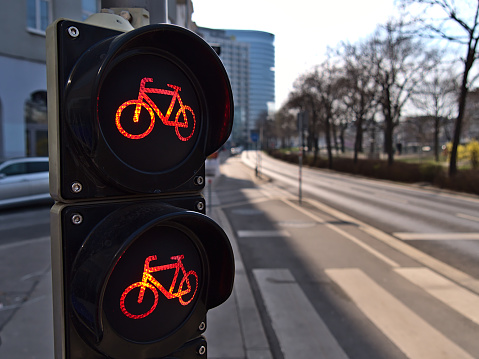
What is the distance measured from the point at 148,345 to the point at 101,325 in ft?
0.64

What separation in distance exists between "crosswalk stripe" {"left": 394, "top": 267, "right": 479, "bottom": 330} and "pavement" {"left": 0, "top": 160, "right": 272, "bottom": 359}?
2577mm

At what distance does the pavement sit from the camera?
3957 mm

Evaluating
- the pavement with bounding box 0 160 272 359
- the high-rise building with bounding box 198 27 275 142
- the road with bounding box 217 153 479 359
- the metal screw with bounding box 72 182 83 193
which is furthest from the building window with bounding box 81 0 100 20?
the high-rise building with bounding box 198 27 275 142

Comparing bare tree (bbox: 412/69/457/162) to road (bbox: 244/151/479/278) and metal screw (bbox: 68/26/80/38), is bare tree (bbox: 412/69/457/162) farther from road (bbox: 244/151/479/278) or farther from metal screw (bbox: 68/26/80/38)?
metal screw (bbox: 68/26/80/38)

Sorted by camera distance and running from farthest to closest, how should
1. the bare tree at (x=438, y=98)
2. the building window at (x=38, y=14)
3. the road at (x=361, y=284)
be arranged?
1. the bare tree at (x=438, y=98)
2. the building window at (x=38, y=14)
3. the road at (x=361, y=284)

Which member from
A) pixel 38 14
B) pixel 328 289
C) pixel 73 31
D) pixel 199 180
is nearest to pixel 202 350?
pixel 199 180

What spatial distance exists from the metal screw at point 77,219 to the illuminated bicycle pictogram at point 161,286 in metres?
0.19

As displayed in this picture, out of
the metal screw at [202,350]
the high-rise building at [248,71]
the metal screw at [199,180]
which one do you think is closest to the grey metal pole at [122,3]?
the metal screw at [199,180]

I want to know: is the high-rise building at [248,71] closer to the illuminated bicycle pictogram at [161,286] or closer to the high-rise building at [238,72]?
the high-rise building at [238,72]

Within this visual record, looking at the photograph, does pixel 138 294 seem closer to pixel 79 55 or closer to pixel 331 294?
pixel 79 55

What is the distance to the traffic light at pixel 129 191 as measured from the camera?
1004mm

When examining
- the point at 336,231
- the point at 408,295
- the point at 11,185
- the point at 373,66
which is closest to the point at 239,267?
the point at 408,295

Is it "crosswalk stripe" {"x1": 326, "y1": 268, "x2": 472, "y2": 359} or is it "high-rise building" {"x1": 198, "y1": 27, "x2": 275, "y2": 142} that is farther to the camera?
"high-rise building" {"x1": 198, "y1": 27, "x2": 275, "y2": 142}

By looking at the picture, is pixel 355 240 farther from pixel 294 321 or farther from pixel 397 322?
pixel 294 321
